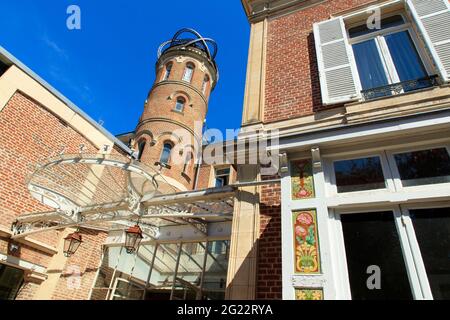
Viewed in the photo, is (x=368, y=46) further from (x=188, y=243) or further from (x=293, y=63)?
(x=188, y=243)

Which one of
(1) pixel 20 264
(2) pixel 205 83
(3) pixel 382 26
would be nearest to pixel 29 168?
(1) pixel 20 264

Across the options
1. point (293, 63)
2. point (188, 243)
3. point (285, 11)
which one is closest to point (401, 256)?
point (293, 63)

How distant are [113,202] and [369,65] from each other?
5.98m

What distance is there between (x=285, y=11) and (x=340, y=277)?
586 cm

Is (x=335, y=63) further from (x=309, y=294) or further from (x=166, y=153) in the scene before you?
(x=166, y=153)

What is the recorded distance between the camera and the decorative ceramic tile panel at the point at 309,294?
2717mm

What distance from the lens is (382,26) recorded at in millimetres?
5203

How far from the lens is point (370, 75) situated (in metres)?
4.63

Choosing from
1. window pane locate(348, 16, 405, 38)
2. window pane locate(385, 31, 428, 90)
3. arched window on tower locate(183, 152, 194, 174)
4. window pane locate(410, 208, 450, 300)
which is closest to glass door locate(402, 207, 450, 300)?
window pane locate(410, 208, 450, 300)

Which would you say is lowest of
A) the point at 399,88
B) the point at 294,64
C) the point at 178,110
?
the point at 399,88

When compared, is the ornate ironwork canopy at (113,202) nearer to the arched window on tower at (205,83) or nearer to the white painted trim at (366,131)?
the white painted trim at (366,131)

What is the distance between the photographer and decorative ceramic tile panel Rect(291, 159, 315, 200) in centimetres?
335

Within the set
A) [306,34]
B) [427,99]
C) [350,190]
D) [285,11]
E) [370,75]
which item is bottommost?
[350,190]

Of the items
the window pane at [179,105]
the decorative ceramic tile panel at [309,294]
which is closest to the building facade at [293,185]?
the decorative ceramic tile panel at [309,294]
